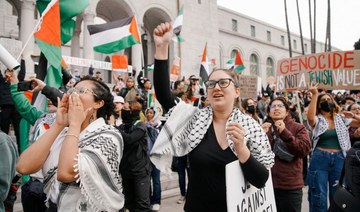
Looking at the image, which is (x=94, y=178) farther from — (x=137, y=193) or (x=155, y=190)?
(x=155, y=190)

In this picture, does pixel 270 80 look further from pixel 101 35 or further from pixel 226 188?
pixel 226 188

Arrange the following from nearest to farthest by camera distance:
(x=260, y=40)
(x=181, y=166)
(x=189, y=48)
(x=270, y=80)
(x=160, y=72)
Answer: (x=160, y=72) < (x=181, y=166) < (x=270, y=80) < (x=189, y=48) < (x=260, y=40)

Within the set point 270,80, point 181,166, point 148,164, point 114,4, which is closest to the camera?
point 148,164

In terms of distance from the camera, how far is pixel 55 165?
6.79 ft

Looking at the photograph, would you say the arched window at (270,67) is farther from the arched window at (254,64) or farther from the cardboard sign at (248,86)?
the cardboard sign at (248,86)

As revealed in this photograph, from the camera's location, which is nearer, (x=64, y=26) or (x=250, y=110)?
(x=64, y=26)

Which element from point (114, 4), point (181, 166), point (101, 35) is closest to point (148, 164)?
point (181, 166)

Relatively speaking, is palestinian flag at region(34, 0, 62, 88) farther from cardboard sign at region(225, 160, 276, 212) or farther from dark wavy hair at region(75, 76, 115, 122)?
cardboard sign at region(225, 160, 276, 212)

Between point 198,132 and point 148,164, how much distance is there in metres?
2.56

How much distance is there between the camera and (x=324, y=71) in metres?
6.54

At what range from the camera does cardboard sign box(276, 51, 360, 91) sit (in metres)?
6.28

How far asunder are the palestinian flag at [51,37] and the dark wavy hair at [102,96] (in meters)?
2.08

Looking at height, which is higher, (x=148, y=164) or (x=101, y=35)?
(x=101, y=35)

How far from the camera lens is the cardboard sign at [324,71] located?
247 inches
